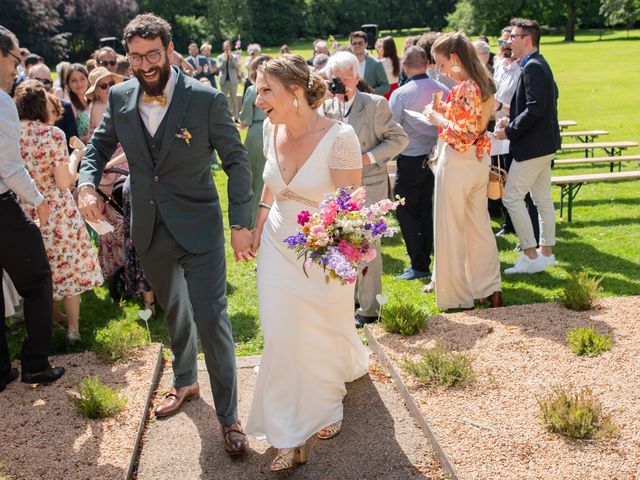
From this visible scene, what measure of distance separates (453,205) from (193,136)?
10.0 feet

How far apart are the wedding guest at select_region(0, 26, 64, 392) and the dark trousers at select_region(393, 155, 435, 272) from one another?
13.3ft

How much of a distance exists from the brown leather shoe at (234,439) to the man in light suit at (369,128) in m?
2.31

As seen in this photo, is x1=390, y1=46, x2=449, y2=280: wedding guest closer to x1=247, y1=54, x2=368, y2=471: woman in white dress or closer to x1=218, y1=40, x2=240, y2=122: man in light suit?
x1=247, y1=54, x2=368, y2=471: woman in white dress

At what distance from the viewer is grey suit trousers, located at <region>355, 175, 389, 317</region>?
23.2ft

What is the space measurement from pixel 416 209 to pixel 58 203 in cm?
382

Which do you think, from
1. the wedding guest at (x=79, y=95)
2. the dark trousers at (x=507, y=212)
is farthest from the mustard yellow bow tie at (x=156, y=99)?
the dark trousers at (x=507, y=212)

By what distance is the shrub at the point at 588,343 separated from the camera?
597 cm

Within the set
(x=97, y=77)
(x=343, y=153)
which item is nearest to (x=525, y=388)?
(x=343, y=153)

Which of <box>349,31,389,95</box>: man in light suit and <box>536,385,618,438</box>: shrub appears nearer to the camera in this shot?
<box>536,385,618,438</box>: shrub

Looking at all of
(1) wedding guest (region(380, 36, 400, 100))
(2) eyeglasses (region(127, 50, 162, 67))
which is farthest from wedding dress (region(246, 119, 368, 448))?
(1) wedding guest (region(380, 36, 400, 100))

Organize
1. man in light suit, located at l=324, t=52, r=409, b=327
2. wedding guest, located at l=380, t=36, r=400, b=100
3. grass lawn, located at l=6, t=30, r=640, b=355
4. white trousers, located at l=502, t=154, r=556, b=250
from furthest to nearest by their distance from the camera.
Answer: wedding guest, located at l=380, t=36, r=400, b=100
white trousers, located at l=502, t=154, r=556, b=250
grass lawn, located at l=6, t=30, r=640, b=355
man in light suit, located at l=324, t=52, r=409, b=327

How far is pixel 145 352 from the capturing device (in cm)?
649

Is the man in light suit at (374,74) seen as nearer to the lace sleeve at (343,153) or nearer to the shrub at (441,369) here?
the shrub at (441,369)

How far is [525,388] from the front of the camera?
5453mm
